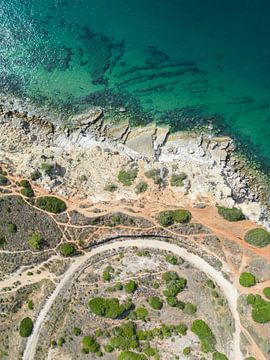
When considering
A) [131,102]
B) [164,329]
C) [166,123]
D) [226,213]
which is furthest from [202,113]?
[164,329]

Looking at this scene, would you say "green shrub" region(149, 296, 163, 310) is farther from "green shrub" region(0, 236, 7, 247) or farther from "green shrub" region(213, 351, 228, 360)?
"green shrub" region(0, 236, 7, 247)

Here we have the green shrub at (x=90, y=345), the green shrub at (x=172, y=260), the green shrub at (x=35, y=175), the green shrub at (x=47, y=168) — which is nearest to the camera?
the green shrub at (x=90, y=345)

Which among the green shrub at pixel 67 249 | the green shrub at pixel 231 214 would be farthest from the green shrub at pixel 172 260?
the green shrub at pixel 67 249

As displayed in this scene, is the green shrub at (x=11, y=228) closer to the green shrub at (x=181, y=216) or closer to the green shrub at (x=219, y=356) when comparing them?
the green shrub at (x=181, y=216)

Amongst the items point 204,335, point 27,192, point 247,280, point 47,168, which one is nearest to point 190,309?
point 204,335

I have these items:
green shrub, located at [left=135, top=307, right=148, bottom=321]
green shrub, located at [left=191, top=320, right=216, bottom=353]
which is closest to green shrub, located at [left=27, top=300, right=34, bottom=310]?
green shrub, located at [left=135, top=307, right=148, bottom=321]

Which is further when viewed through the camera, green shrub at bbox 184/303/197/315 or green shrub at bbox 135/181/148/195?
green shrub at bbox 135/181/148/195

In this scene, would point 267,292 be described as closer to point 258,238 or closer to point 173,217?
point 258,238
